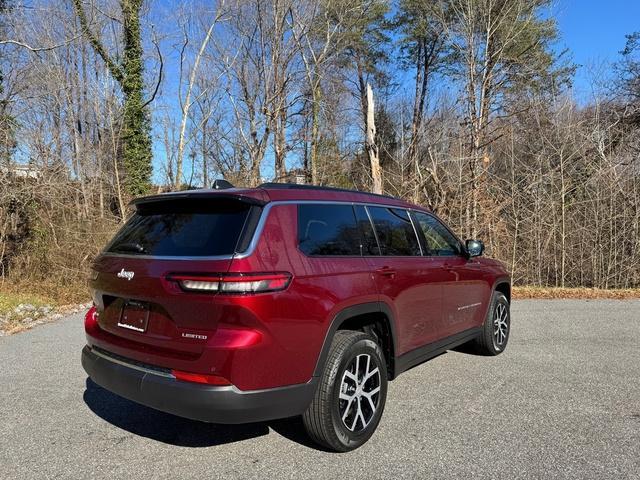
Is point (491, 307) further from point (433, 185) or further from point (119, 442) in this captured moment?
point (433, 185)

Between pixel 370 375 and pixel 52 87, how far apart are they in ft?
68.6

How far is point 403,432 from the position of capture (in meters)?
3.78

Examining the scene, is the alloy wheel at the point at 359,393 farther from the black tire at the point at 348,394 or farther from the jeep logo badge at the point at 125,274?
the jeep logo badge at the point at 125,274

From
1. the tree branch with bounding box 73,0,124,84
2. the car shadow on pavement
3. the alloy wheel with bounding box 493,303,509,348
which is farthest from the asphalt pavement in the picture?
the tree branch with bounding box 73,0,124,84

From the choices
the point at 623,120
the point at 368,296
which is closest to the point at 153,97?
the point at 623,120

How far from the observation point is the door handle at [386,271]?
381 centimetres

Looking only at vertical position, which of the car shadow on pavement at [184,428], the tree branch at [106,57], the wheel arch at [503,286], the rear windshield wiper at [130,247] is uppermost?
the tree branch at [106,57]

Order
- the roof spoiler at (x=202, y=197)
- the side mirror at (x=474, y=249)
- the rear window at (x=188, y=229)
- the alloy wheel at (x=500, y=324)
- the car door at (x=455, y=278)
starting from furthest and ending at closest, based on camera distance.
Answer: the alloy wheel at (x=500, y=324) < the side mirror at (x=474, y=249) < the car door at (x=455, y=278) < the roof spoiler at (x=202, y=197) < the rear window at (x=188, y=229)

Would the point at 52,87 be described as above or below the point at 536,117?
above

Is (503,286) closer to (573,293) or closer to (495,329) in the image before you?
(495,329)

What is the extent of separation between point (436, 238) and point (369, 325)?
155 centimetres

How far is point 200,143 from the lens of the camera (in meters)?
24.9

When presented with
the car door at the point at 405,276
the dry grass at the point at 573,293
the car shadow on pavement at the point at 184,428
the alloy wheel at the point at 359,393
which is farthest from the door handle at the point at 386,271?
the dry grass at the point at 573,293

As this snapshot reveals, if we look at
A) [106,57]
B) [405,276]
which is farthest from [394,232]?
[106,57]
